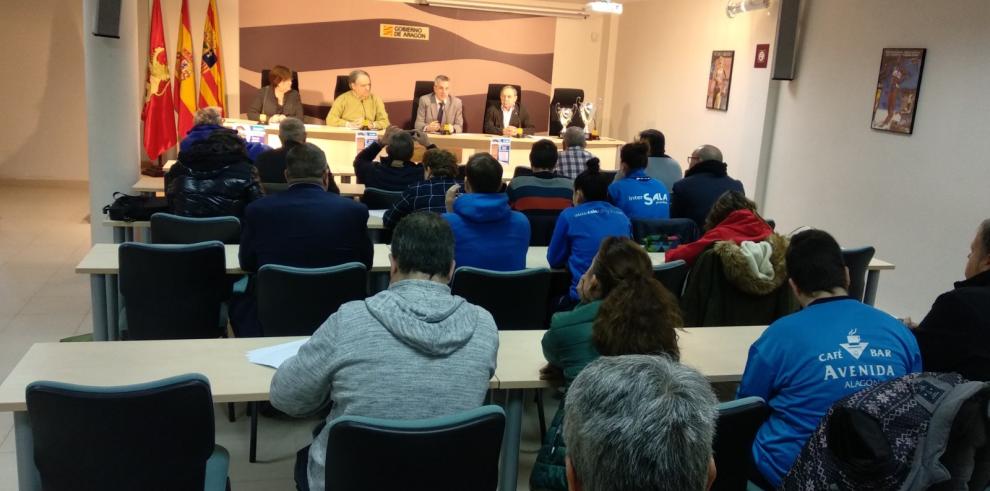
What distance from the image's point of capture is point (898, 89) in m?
5.68

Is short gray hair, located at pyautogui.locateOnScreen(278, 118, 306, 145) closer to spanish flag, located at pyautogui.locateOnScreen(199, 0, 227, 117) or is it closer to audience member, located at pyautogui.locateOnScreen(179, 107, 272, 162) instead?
audience member, located at pyautogui.locateOnScreen(179, 107, 272, 162)

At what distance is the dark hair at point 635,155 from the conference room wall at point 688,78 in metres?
3.02

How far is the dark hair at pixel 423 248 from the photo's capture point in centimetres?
215

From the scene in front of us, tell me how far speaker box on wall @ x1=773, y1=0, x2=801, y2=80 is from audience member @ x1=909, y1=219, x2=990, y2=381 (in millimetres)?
4956

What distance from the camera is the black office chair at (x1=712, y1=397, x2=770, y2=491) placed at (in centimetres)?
198

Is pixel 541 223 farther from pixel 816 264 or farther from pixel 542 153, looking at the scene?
pixel 816 264

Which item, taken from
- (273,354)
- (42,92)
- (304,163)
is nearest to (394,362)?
(273,354)

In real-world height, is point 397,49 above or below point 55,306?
above

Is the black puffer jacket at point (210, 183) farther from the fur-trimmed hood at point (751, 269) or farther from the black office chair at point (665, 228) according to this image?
the fur-trimmed hood at point (751, 269)

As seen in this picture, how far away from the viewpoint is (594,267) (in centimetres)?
238

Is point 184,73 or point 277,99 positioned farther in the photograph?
point 184,73

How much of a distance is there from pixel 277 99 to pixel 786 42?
16.2 ft

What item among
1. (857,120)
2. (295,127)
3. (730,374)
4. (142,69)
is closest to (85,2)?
(295,127)

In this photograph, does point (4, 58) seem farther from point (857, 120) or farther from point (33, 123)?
point (857, 120)
